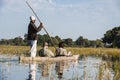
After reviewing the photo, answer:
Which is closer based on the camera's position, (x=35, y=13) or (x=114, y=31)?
(x=35, y=13)

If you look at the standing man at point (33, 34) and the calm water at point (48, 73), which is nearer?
the calm water at point (48, 73)

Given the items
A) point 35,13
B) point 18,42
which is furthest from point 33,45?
point 18,42

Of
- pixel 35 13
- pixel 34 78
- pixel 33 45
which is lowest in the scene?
pixel 34 78

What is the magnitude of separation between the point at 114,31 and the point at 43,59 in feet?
262

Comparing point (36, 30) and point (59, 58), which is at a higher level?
point (36, 30)

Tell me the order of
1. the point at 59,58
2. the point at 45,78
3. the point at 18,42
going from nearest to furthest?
the point at 45,78
the point at 59,58
the point at 18,42

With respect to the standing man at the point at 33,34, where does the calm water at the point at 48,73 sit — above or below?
below

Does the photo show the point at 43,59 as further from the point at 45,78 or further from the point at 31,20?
the point at 45,78

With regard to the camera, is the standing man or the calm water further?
the standing man

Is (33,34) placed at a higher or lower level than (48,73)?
higher

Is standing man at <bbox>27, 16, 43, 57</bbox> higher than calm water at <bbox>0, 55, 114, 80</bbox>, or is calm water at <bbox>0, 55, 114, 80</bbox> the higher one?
standing man at <bbox>27, 16, 43, 57</bbox>

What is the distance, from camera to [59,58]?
24.5m

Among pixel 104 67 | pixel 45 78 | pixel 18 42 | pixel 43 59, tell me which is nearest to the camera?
pixel 104 67

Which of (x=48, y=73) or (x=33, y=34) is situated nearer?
(x=48, y=73)
